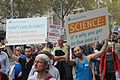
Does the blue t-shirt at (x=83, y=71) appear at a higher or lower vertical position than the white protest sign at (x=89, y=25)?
lower

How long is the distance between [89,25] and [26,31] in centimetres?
234

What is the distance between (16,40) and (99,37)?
2.63 metres

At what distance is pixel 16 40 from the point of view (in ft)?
34.2

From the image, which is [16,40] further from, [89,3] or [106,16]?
[89,3]

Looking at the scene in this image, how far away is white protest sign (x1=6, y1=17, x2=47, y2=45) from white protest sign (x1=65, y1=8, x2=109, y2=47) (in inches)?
69.1

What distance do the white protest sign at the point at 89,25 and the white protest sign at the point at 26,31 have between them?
175 centimetres

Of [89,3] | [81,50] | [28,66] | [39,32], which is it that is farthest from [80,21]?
[89,3]

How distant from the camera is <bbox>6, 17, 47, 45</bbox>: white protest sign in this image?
10289 mm

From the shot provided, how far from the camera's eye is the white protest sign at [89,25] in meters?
8.49

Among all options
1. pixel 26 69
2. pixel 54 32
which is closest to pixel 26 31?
pixel 26 69

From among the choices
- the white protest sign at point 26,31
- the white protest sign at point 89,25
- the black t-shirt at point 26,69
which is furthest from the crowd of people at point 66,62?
the white protest sign at point 26,31

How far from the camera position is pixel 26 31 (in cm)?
1048

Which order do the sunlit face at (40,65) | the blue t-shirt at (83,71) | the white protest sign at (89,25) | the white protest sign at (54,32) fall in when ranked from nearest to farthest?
the sunlit face at (40,65) < the blue t-shirt at (83,71) < the white protest sign at (89,25) < the white protest sign at (54,32)

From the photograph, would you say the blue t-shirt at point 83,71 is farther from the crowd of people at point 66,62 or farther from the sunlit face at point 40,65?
the sunlit face at point 40,65
